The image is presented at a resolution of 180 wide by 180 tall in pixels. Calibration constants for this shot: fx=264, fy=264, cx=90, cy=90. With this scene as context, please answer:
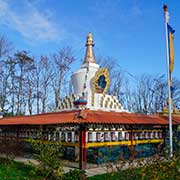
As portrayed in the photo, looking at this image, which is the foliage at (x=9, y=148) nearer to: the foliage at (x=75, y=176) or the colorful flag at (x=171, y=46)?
the foliage at (x=75, y=176)

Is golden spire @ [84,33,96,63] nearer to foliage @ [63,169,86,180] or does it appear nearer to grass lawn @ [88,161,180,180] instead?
foliage @ [63,169,86,180]

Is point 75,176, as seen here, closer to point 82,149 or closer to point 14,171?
point 82,149

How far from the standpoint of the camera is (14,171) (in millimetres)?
11156

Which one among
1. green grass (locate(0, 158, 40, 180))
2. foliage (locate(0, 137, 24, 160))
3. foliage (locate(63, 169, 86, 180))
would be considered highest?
foliage (locate(0, 137, 24, 160))

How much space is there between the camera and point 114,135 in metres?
13.8

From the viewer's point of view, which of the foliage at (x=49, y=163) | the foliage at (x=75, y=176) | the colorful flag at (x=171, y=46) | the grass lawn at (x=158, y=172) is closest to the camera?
the grass lawn at (x=158, y=172)

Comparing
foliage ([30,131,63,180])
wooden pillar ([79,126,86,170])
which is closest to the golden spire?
wooden pillar ([79,126,86,170])

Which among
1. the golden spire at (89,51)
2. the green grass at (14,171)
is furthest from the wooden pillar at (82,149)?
the golden spire at (89,51)

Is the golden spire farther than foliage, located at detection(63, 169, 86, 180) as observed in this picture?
Yes

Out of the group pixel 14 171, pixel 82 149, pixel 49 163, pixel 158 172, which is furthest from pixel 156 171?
pixel 14 171

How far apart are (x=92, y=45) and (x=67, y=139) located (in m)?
11.8

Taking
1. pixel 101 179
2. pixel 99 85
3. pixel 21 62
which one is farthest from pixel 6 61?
pixel 101 179

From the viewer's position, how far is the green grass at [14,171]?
9836 mm

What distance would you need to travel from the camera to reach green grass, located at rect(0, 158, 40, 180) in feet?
32.3
